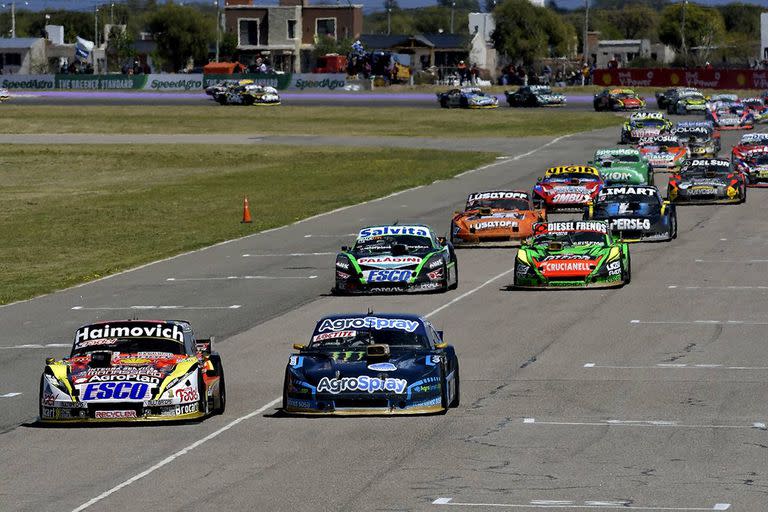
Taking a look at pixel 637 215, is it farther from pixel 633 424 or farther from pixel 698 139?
pixel 698 139

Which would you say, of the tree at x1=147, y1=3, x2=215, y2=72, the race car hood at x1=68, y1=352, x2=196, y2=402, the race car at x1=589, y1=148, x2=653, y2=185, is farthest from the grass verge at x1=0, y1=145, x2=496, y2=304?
the tree at x1=147, y1=3, x2=215, y2=72

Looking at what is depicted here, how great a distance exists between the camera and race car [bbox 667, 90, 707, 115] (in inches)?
4085

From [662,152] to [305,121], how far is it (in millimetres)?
44645

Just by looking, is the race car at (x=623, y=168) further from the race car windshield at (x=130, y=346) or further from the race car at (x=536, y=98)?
the race car at (x=536, y=98)

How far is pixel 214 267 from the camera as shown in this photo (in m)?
41.0

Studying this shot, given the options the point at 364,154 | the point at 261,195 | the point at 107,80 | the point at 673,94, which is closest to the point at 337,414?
the point at 261,195

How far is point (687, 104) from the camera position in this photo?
104m

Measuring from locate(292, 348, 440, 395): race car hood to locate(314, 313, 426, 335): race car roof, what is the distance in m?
0.77

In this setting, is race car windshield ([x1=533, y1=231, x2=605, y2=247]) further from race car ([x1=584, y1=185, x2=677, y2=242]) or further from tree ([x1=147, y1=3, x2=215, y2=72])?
tree ([x1=147, y1=3, x2=215, y2=72])

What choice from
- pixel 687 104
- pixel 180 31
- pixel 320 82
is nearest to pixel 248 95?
pixel 320 82

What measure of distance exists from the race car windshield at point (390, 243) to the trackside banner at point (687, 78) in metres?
102

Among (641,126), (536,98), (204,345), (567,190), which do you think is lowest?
(567,190)

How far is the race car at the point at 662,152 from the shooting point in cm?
6919

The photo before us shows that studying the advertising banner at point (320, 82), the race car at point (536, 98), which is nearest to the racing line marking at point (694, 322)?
the race car at point (536, 98)
